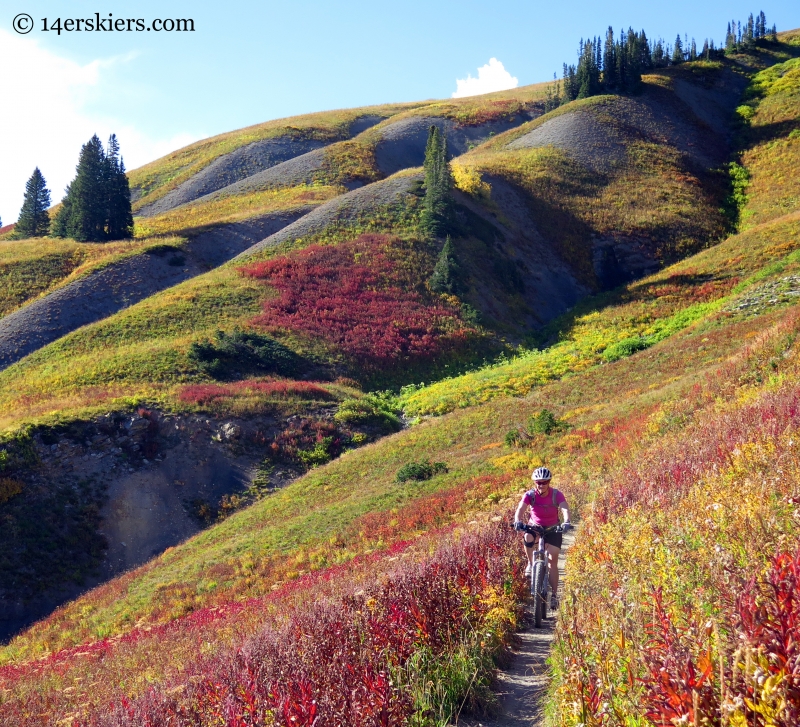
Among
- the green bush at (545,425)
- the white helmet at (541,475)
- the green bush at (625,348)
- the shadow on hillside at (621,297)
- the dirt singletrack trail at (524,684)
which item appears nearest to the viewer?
the dirt singletrack trail at (524,684)

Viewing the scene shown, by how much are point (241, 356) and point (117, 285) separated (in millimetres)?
18794

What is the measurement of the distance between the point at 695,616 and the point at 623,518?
4.19 meters

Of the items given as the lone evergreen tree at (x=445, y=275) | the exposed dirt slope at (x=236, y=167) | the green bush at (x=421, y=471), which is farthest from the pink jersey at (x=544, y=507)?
the exposed dirt slope at (x=236, y=167)

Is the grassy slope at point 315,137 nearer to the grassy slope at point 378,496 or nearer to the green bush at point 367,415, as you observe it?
the green bush at point 367,415

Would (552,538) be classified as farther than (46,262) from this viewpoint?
No

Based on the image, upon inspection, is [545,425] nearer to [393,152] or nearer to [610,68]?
[393,152]

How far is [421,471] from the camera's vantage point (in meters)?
23.7

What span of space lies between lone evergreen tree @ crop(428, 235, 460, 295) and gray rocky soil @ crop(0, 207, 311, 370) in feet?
71.6

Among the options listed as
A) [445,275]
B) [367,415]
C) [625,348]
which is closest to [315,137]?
[445,275]

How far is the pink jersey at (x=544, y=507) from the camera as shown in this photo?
9289mm

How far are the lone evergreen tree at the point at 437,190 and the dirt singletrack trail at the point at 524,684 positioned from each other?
5323 cm

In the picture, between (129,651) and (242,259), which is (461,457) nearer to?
(129,651)

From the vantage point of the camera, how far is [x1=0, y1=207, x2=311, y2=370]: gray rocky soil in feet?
142

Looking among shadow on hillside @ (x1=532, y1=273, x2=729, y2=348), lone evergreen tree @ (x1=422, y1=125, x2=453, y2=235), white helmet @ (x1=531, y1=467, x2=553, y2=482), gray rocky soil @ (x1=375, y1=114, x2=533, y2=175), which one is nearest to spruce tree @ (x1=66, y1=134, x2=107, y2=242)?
lone evergreen tree @ (x1=422, y1=125, x2=453, y2=235)
